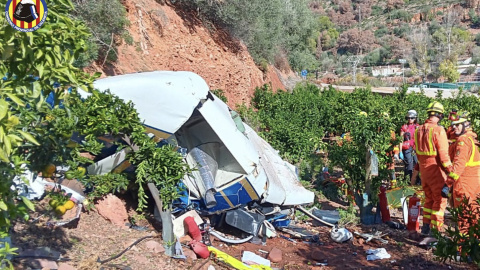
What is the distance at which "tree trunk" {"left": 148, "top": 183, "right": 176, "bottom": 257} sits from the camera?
19.4 ft

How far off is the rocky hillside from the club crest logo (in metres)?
11.8

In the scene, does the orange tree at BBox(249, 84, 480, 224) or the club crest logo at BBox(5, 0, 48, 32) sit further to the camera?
the orange tree at BBox(249, 84, 480, 224)

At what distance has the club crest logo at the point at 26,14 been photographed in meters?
2.43

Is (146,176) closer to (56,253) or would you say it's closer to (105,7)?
(56,253)

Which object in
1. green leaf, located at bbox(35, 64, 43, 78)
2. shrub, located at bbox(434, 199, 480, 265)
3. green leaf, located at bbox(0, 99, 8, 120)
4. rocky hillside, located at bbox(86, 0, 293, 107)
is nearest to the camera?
green leaf, located at bbox(0, 99, 8, 120)

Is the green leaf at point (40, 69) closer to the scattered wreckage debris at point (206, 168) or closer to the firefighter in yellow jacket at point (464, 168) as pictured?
the scattered wreckage debris at point (206, 168)

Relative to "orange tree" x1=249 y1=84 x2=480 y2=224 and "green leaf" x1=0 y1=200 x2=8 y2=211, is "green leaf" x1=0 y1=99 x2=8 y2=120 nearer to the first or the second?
"green leaf" x1=0 y1=200 x2=8 y2=211

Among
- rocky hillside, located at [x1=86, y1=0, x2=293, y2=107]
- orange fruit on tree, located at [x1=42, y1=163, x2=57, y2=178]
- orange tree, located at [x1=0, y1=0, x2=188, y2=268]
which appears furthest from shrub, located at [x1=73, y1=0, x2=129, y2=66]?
orange tree, located at [x1=0, y1=0, x2=188, y2=268]

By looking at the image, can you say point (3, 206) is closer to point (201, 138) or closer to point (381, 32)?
point (201, 138)

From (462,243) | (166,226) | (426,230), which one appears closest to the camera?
(462,243)

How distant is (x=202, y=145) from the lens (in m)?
7.30

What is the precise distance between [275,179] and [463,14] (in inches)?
4180

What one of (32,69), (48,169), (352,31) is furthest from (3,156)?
(352,31)

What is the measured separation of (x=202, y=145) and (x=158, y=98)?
102 centimetres
